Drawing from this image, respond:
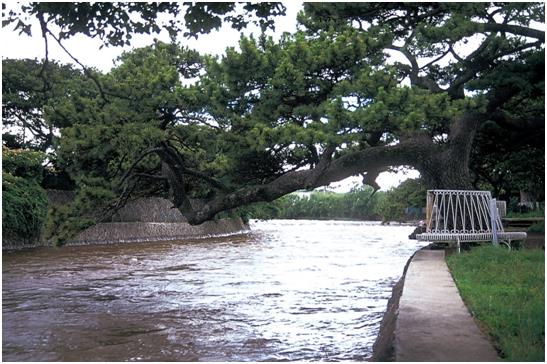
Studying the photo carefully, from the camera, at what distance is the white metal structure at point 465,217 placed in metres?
9.25

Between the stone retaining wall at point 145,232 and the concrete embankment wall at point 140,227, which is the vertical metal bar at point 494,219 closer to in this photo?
the concrete embankment wall at point 140,227

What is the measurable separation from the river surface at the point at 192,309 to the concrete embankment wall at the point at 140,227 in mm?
5720

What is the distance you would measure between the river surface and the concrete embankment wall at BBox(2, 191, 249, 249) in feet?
18.8

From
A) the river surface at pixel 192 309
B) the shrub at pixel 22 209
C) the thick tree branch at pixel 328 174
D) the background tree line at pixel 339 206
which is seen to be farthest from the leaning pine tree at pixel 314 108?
the background tree line at pixel 339 206

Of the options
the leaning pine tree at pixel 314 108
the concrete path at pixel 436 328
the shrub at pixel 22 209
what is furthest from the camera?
the shrub at pixel 22 209

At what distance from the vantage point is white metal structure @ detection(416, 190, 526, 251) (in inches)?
364

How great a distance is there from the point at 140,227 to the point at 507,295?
1918cm

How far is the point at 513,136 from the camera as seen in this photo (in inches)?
480

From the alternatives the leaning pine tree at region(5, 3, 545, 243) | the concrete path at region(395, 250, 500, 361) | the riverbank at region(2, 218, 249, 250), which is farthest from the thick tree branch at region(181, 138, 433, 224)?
the riverbank at region(2, 218, 249, 250)

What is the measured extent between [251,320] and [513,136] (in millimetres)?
8351

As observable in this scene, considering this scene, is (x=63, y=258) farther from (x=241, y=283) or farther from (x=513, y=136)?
(x=513, y=136)

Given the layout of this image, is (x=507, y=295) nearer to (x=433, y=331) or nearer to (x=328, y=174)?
(x=433, y=331)

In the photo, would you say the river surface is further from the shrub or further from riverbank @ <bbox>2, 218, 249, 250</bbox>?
riverbank @ <bbox>2, 218, 249, 250</bbox>

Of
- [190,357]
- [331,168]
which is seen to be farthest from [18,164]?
[190,357]
